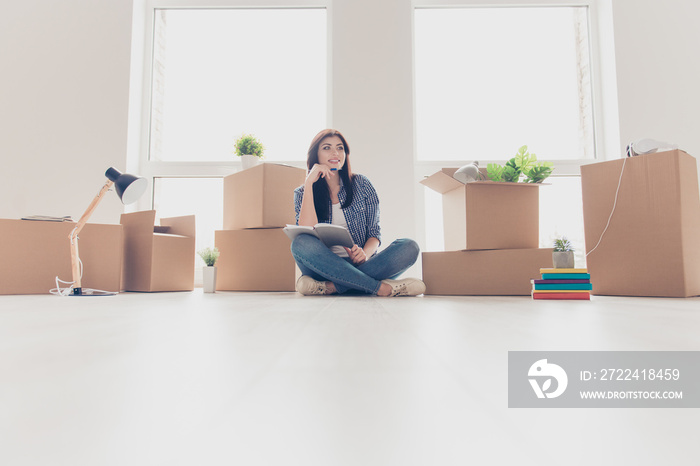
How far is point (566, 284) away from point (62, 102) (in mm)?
3620

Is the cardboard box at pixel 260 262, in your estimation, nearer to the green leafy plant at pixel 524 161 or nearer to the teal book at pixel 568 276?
the green leafy plant at pixel 524 161

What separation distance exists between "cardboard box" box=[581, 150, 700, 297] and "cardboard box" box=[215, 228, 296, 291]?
168 centimetres

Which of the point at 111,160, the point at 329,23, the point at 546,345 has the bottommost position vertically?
the point at 546,345

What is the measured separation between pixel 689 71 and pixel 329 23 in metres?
2.75

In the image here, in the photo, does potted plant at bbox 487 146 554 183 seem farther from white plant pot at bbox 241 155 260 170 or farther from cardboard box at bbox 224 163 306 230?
white plant pot at bbox 241 155 260 170

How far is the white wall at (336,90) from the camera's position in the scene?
3.34m

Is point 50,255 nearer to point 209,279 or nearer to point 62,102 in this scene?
point 209,279

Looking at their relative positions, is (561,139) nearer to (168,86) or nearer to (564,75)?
(564,75)

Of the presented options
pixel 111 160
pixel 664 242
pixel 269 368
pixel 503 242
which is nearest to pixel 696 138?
pixel 664 242

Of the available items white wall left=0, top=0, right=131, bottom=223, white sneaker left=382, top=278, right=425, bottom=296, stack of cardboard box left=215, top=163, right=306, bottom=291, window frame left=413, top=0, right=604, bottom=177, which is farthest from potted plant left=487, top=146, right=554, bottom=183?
white wall left=0, top=0, right=131, bottom=223

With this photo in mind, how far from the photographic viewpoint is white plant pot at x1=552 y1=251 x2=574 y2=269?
1940 mm

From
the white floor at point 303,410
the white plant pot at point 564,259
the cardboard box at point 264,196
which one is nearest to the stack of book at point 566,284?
the white plant pot at point 564,259

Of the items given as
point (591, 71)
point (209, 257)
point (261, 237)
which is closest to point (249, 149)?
point (261, 237)

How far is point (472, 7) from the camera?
3678 millimetres
